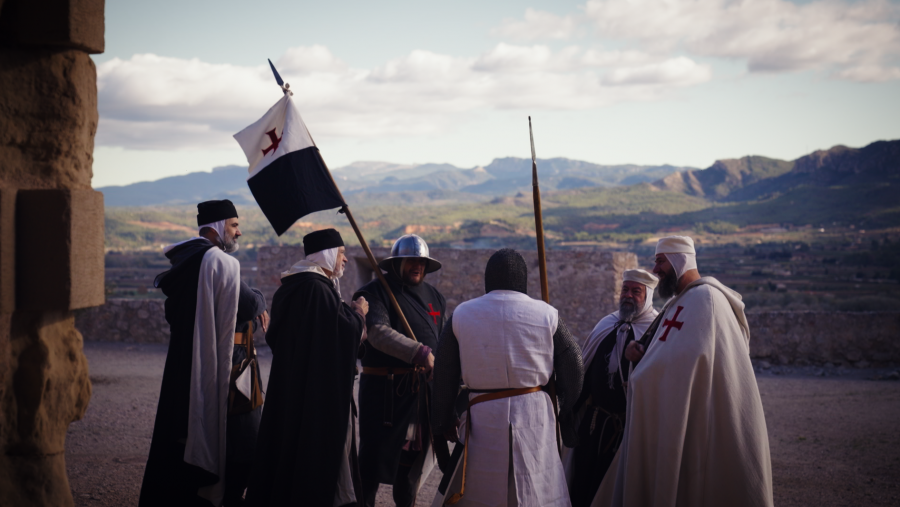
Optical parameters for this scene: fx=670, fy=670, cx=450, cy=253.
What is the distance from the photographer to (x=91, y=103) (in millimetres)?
2926

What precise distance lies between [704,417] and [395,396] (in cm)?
192

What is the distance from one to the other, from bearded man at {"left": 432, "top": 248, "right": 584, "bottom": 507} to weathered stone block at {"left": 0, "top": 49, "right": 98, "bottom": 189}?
1888 mm

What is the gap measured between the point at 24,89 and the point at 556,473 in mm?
2913

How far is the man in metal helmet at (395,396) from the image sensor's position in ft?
14.0

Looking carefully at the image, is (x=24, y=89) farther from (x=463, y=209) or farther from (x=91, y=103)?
(x=463, y=209)

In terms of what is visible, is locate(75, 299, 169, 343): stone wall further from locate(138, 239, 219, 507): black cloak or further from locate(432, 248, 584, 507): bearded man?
locate(432, 248, 584, 507): bearded man

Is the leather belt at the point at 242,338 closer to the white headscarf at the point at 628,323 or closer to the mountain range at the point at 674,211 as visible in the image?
the white headscarf at the point at 628,323

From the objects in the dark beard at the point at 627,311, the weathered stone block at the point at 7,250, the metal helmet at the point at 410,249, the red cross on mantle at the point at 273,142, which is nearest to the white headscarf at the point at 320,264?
the metal helmet at the point at 410,249

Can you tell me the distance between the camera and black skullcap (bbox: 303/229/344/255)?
403 cm

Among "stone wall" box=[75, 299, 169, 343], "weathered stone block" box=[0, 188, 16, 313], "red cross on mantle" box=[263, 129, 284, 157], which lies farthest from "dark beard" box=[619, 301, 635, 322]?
"stone wall" box=[75, 299, 169, 343]

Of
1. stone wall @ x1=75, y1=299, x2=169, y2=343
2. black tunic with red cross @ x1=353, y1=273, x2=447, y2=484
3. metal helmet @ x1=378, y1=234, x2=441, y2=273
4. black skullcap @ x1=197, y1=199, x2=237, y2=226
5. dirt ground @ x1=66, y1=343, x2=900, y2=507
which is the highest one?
black skullcap @ x1=197, y1=199, x2=237, y2=226

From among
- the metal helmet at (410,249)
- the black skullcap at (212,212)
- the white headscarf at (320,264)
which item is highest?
the black skullcap at (212,212)

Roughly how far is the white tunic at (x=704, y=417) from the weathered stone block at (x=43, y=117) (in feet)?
9.53

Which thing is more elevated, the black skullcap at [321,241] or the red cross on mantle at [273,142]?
the red cross on mantle at [273,142]
